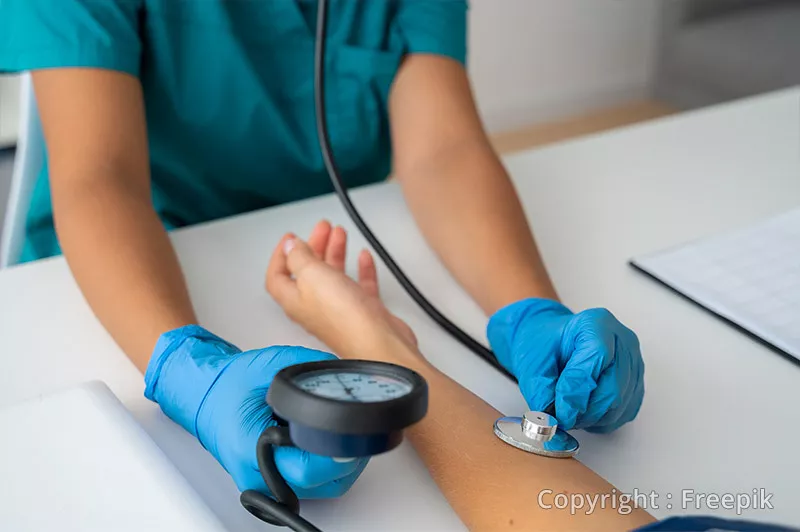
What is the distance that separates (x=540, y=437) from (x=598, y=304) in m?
0.27

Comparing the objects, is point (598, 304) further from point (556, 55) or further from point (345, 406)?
point (556, 55)

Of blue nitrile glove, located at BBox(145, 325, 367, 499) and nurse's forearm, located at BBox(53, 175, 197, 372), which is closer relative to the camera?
blue nitrile glove, located at BBox(145, 325, 367, 499)

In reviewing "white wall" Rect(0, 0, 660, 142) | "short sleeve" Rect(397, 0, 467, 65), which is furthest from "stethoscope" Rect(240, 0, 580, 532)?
"white wall" Rect(0, 0, 660, 142)

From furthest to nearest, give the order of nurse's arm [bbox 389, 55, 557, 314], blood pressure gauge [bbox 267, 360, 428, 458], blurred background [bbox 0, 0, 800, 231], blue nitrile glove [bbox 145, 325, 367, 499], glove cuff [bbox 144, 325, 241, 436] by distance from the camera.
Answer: blurred background [bbox 0, 0, 800, 231] → nurse's arm [bbox 389, 55, 557, 314] → glove cuff [bbox 144, 325, 241, 436] → blue nitrile glove [bbox 145, 325, 367, 499] → blood pressure gauge [bbox 267, 360, 428, 458]

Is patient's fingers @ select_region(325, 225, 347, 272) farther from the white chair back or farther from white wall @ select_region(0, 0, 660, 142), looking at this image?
white wall @ select_region(0, 0, 660, 142)

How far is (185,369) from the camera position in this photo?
0.69 meters

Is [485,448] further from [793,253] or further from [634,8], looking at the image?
[634,8]

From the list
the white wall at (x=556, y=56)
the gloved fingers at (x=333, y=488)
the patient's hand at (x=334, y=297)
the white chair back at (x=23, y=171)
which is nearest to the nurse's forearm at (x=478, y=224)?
the patient's hand at (x=334, y=297)

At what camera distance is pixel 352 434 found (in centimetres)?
46

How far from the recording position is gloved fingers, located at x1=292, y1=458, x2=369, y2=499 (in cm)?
59

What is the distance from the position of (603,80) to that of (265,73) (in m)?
2.47

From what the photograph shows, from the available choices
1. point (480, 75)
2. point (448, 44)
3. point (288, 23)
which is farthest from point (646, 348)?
point (480, 75)

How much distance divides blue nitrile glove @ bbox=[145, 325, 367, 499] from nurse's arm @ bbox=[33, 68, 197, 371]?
Answer: 0.06 m

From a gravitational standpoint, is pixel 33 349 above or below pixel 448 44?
below
